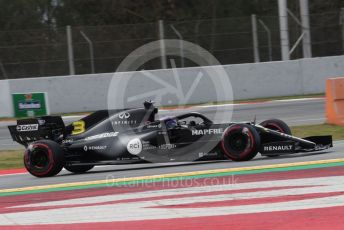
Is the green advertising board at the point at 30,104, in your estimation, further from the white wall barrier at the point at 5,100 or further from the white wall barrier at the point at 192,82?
the white wall barrier at the point at 192,82

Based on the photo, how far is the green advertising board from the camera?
21.3 metres

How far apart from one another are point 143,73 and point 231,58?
3744 mm

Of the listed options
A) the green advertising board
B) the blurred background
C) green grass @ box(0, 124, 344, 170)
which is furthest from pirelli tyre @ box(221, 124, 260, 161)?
the blurred background

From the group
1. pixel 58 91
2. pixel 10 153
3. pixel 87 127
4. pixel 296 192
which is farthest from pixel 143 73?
pixel 296 192

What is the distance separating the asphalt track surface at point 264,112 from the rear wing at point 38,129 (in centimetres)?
505

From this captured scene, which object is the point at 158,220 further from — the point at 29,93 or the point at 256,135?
the point at 29,93

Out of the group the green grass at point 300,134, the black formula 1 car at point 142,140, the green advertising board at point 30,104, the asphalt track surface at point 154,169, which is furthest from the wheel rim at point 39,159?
the green advertising board at point 30,104

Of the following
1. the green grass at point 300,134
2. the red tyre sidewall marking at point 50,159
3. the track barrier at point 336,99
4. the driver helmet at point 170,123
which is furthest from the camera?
the track barrier at point 336,99

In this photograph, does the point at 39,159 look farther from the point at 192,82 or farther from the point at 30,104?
the point at 192,82

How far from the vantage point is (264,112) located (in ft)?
63.7

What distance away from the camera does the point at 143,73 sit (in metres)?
22.9

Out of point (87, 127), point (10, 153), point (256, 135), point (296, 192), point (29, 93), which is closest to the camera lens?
point (296, 192)

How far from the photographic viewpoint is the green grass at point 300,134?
41.3 ft

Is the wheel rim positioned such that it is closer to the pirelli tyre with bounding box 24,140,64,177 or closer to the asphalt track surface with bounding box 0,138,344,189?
the pirelli tyre with bounding box 24,140,64,177
